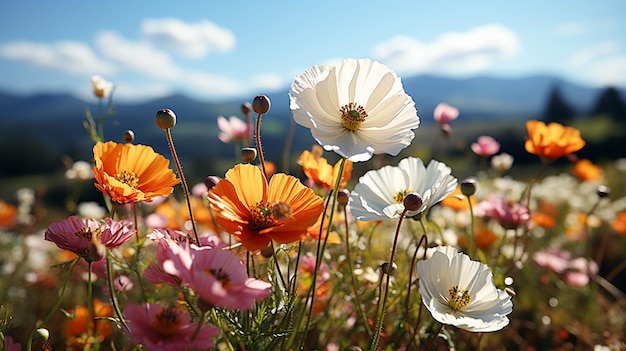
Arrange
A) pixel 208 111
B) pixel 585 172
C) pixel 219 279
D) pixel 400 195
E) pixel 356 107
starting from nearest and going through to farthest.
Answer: pixel 219 279
pixel 356 107
pixel 400 195
pixel 585 172
pixel 208 111

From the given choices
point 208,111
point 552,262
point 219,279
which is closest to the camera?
point 219,279

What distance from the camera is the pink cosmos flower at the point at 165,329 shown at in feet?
1.75

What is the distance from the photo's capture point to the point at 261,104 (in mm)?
744

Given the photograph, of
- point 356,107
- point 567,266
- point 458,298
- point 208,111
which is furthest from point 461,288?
point 208,111

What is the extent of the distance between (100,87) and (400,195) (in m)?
0.75

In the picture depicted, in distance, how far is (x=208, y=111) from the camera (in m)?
128

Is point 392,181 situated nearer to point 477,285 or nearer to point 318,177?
point 318,177

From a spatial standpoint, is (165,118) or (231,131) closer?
(165,118)

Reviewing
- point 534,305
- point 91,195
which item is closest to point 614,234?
point 534,305

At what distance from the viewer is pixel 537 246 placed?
2500mm

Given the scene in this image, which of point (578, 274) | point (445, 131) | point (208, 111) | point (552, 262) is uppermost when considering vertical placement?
point (445, 131)

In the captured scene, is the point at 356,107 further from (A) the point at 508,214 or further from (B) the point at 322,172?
(A) the point at 508,214

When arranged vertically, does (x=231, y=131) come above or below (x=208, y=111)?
above

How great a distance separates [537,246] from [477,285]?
6.54 ft
